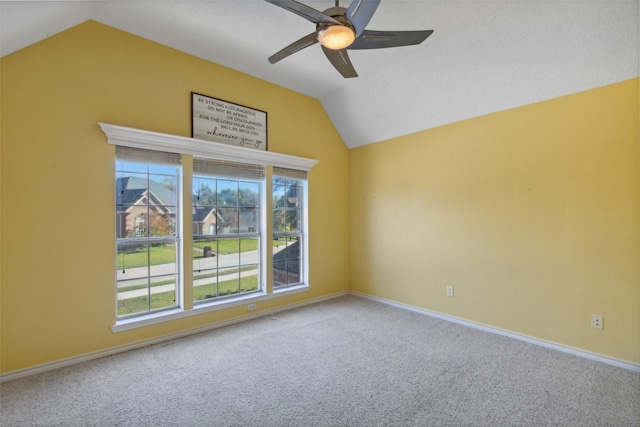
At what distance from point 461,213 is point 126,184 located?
364 centimetres

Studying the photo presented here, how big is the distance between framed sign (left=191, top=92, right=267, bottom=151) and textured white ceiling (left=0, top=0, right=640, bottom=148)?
0.47 metres

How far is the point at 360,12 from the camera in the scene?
5.58 ft

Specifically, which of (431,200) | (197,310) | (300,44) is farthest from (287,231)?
(300,44)

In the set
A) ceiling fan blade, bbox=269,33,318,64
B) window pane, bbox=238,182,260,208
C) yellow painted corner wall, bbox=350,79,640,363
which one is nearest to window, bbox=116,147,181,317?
window pane, bbox=238,182,260,208

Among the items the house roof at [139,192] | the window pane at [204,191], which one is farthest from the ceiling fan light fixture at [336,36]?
the house roof at [139,192]

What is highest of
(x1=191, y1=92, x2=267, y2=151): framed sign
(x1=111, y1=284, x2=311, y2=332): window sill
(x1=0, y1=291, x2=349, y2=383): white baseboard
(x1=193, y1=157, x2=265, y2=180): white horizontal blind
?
(x1=191, y1=92, x2=267, y2=151): framed sign

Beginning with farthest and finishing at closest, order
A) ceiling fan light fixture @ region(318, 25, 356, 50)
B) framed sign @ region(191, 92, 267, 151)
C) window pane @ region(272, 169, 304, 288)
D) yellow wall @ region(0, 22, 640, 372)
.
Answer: window pane @ region(272, 169, 304, 288) < framed sign @ region(191, 92, 267, 151) < yellow wall @ region(0, 22, 640, 372) < ceiling fan light fixture @ region(318, 25, 356, 50)

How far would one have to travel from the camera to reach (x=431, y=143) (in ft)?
12.5

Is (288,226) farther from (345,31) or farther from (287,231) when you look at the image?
(345,31)

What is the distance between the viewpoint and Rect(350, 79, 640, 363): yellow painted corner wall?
8.30 ft

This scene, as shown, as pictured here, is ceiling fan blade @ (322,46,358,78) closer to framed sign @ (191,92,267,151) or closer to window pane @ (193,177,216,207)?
framed sign @ (191,92,267,151)

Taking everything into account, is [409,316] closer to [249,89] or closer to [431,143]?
[431,143]

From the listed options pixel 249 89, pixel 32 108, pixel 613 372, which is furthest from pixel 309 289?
pixel 32 108

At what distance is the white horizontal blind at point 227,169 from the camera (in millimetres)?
3246
